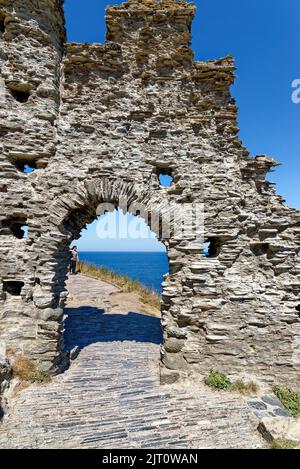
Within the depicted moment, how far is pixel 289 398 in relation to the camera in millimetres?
5836

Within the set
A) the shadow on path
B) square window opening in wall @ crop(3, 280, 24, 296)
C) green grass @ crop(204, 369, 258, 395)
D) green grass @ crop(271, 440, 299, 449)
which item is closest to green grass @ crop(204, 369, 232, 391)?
green grass @ crop(204, 369, 258, 395)

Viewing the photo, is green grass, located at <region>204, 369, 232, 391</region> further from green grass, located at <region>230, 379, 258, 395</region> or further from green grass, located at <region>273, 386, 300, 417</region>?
green grass, located at <region>273, 386, 300, 417</region>

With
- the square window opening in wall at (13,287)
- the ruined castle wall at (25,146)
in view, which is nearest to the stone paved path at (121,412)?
the ruined castle wall at (25,146)

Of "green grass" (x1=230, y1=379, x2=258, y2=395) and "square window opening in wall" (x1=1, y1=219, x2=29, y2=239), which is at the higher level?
"square window opening in wall" (x1=1, y1=219, x2=29, y2=239)

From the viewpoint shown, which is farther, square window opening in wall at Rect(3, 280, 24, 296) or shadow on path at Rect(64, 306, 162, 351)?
shadow on path at Rect(64, 306, 162, 351)

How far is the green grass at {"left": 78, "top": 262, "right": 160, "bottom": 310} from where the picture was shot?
15.2 meters

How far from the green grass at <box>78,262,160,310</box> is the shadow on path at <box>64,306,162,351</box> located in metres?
3.24

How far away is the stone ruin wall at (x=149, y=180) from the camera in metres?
6.35

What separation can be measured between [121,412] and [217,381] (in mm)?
2372

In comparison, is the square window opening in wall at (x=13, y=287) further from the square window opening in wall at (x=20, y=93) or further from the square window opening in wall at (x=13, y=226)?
the square window opening in wall at (x=20, y=93)

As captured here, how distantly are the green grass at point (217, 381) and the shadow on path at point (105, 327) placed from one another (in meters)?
2.79

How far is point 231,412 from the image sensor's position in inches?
205

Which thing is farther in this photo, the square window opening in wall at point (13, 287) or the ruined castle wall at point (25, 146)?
the square window opening in wall at point (13, 287)
